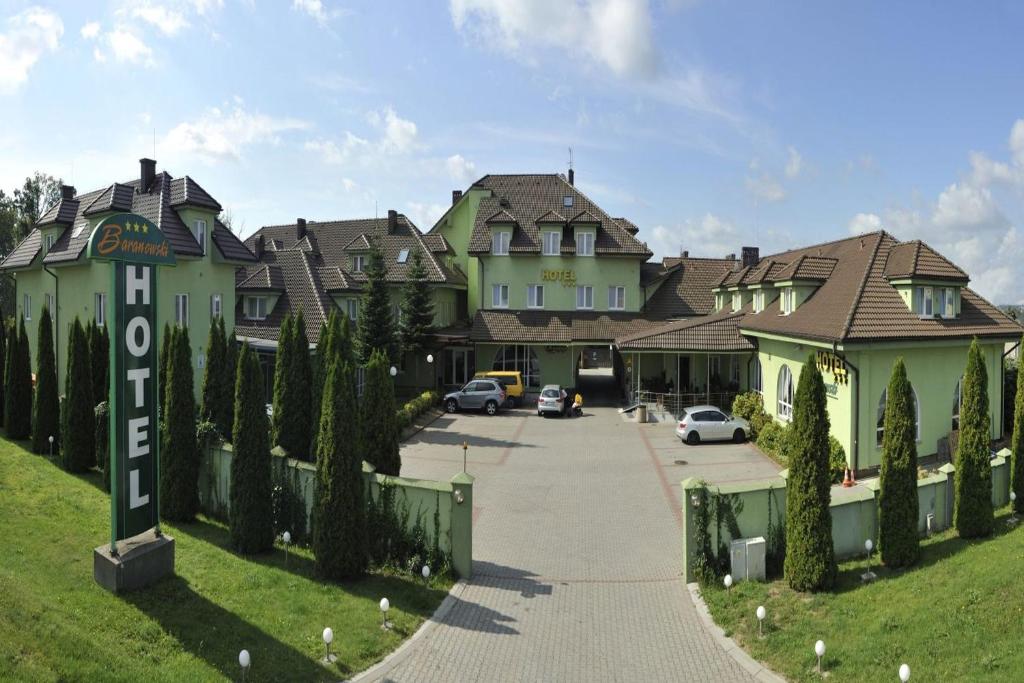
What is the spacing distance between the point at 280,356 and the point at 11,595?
1000 centimetres

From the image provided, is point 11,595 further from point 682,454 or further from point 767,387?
point 767,387

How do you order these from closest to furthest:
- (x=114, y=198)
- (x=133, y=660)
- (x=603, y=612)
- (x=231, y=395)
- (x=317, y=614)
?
1. (x=133, y=660)
2. (x=317, y=614)
3. (x=603, y=612)
4. (x=231, y=395)
5. (x=114, y=198)

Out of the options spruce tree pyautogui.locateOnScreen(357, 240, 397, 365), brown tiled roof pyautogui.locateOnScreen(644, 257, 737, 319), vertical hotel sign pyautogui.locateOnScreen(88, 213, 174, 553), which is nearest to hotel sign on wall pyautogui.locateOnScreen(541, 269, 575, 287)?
brown tiled roof pyautogui.locateOnScreen(644, 257, 737, 319)

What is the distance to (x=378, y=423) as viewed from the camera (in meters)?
15.6

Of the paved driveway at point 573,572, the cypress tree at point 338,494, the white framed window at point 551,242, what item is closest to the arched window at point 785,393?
the paved driveway at point 573,572

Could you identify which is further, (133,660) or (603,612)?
(603,612)

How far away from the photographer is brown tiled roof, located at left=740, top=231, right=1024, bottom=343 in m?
20.7

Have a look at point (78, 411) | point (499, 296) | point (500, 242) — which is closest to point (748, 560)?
point (78, 411)

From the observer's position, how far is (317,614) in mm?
10891

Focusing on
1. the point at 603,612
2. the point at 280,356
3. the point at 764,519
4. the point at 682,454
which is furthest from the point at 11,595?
the point at 682,454

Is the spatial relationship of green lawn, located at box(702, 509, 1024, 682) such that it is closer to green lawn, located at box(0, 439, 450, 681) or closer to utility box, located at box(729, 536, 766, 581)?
utility box, located at box(729, 536, 766, 581)

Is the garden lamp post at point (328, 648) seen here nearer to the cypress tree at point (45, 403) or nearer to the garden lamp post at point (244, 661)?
the garden lamp post at point (244, 661)

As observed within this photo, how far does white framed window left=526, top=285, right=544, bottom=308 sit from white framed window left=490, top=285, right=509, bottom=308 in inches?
50.5

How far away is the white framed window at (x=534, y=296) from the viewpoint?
136 feet
